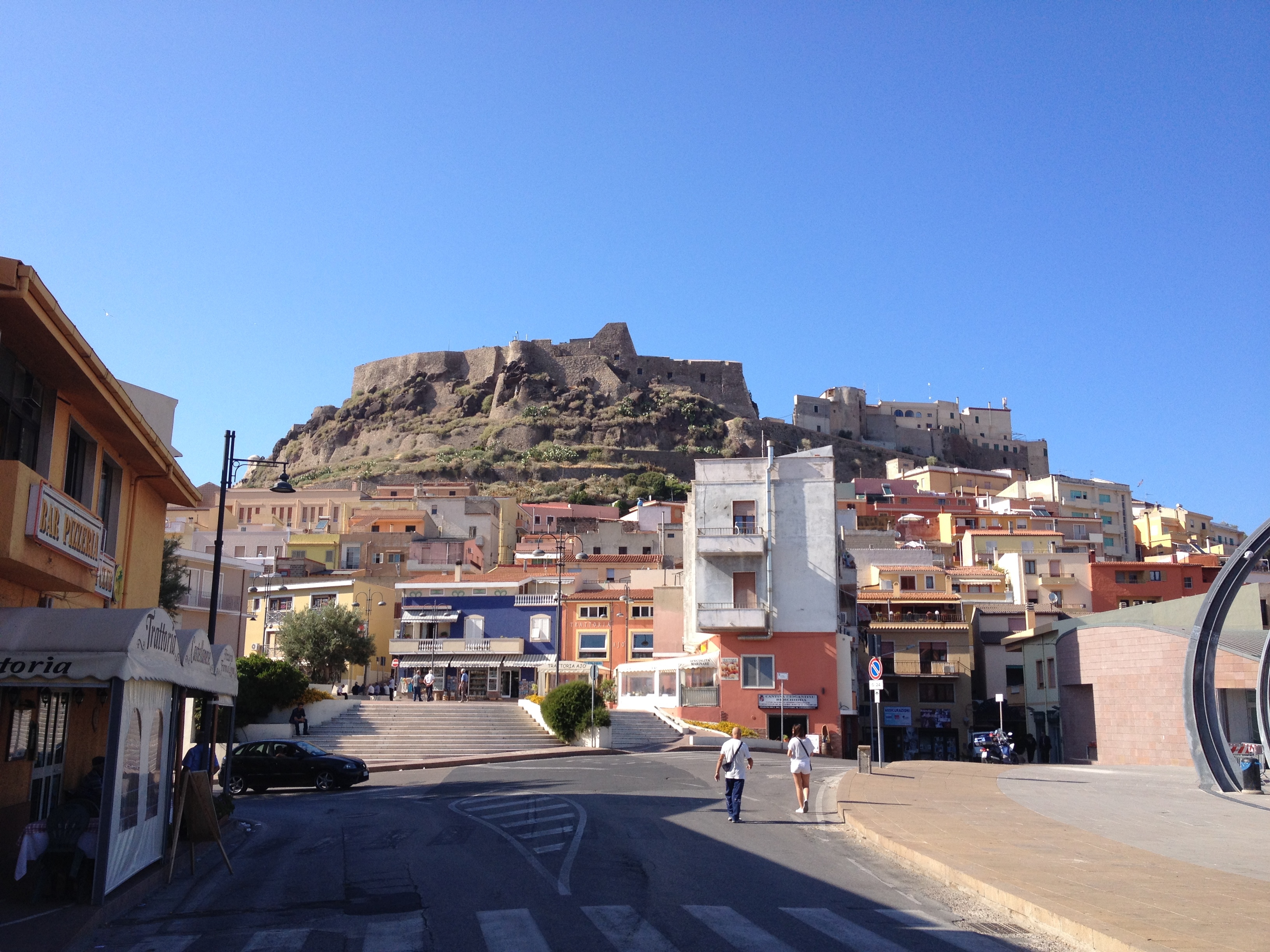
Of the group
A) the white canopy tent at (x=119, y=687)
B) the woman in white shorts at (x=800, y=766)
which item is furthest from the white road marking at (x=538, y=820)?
the white canopy tent at (x=119, y=687)

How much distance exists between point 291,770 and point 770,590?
21047mm

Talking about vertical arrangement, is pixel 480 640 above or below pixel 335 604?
below

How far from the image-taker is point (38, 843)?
1062 cm

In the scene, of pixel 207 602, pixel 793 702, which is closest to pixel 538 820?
pixel 207 602

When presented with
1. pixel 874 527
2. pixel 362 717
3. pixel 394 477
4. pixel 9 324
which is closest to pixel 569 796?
pixel 9 324

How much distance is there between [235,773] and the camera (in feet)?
82.7

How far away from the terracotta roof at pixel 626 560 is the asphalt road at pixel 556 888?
45.4 meters

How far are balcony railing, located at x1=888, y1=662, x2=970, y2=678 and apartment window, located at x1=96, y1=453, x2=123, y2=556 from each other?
43.6 meters

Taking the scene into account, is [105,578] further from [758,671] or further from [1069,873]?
[758,671]

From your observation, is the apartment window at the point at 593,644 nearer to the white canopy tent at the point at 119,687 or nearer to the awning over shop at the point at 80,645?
the white canopy tent at the point at 119,687

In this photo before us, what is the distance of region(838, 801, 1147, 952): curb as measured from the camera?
852cm

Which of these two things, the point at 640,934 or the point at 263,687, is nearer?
the point at 640,934

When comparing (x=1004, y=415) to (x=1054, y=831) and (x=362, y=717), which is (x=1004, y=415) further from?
(x=1054, y=831)

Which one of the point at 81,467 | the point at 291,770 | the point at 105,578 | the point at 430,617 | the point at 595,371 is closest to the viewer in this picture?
the point at 81,467
